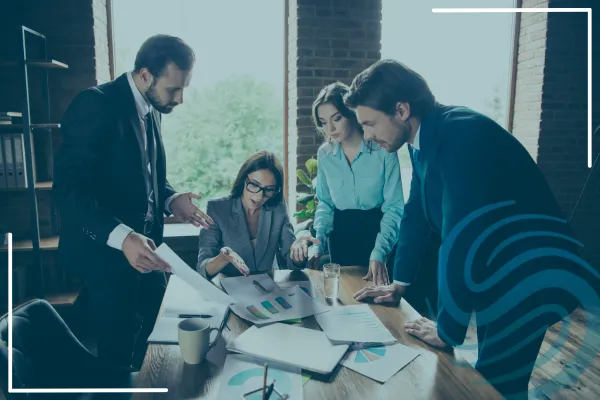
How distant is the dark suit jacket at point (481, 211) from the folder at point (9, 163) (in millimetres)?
2523

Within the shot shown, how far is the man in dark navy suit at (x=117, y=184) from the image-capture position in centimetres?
152

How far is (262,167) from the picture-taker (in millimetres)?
2098

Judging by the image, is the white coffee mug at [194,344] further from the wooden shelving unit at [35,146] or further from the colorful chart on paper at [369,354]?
the wooden shelving unit at [35,146]

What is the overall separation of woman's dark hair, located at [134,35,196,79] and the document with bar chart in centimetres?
93

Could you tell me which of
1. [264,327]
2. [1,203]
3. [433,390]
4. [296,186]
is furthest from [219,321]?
[1,203]

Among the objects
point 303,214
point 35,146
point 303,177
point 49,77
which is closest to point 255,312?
point 303,214

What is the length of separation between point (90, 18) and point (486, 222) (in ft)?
9.19

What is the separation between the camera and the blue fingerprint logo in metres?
1.17

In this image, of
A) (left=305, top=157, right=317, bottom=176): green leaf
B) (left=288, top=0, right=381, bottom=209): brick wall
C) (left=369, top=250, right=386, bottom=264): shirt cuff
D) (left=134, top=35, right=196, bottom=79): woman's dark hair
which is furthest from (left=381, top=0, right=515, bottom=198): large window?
(left=134, top=35, right=196, bottom=79): woman's dark hair

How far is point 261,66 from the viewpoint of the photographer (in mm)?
3525

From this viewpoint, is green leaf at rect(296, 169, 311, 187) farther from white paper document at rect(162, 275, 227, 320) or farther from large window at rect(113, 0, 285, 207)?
white paper document at rect(162, 275, 227, 320)

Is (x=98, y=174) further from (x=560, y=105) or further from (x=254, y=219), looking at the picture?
(x=560, y=105)

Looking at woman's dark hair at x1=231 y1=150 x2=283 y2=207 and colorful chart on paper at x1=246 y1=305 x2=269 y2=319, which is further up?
woman's dark hair at x1=231 y1=150 x2=283 y2=207

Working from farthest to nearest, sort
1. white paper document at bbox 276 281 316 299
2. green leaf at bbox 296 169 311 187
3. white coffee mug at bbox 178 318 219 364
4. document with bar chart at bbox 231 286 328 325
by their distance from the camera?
green leaf at bbox 296 169 311 187, white paper document at bbox 276 281 316 299, document with bar chart at bbox 231 286 328 325, white coffee mug at bbox 178 318 219 364
